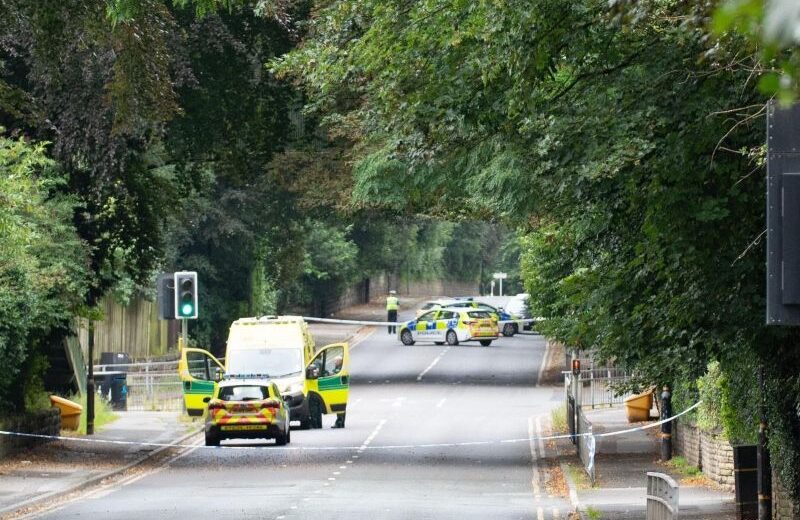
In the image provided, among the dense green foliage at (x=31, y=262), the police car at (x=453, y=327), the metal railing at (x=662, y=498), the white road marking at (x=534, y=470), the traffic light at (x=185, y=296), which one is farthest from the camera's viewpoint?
the police car at (x=453, y=327)

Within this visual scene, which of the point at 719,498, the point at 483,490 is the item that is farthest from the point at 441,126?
the point at 483,490

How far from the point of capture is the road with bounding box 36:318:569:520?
1903 centimetres

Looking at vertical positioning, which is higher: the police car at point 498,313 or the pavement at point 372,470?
the police car at point 498,313

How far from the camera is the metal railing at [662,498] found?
1142 cm

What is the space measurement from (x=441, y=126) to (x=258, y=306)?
141 feet

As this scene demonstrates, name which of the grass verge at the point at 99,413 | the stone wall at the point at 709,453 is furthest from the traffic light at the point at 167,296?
the stone wall at the point at 709,453

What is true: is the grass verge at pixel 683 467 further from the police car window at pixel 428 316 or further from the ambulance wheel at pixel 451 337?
the police car window at pixel 428 316

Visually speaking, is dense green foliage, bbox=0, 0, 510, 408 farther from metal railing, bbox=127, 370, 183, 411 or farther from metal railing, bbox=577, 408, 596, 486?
metal railing, bbox=127, 370, 183, 411

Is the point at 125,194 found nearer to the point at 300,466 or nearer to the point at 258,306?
the point at 300,466

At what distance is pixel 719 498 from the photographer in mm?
19406

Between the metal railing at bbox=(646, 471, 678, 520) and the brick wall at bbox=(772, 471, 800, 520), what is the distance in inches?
86.2

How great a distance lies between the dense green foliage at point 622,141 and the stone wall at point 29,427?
11965 millimetres

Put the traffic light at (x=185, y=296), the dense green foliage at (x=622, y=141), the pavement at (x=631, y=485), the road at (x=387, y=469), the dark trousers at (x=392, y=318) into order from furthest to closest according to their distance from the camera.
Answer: the dark trousers at (x=392, y=318) < the traffic light at (x=185, y=296) < the road at (x=387, y=469) < the pavement at (x=631, y=485) < the dense green foliage at (x=622, y=141)

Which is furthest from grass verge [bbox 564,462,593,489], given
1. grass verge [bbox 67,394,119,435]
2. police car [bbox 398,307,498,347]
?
police car [bbox 398,307,498,347]
